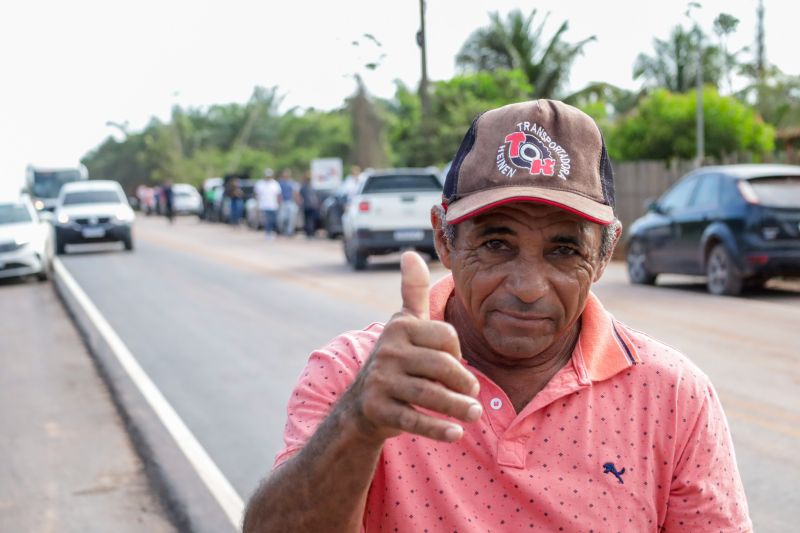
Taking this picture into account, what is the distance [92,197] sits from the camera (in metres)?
29.0

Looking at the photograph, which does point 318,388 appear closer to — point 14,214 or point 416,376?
point 416,376

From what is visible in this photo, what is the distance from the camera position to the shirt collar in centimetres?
227

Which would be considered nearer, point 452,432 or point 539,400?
point 452,432

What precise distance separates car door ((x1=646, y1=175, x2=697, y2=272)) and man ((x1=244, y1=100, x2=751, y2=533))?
1295cm

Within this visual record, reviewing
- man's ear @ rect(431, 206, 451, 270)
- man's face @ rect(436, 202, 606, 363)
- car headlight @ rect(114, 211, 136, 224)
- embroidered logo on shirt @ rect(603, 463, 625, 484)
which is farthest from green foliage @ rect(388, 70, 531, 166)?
embroidered logo on shirt @ rect(603, 463, 625, 484)

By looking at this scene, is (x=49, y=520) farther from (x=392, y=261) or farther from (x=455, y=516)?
(x=392, y=261)

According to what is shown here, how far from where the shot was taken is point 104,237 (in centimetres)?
2762

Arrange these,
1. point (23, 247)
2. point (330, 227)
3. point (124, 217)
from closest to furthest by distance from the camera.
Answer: point (23, 247) → point (124, 217) → point (330, 227)

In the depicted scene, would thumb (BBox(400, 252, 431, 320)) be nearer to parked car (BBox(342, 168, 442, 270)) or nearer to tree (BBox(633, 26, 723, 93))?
parked car (BBox(342, 168, 442, 270))

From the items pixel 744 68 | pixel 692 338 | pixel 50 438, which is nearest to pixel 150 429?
pixel 50 438

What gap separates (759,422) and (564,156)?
537cm

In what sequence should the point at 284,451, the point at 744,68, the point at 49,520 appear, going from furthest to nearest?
1. the point at 744,68
2. the point at 49,520
3. the point at 284,451

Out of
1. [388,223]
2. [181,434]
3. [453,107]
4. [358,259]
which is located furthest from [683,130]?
[181,434]

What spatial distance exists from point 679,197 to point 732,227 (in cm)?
162
